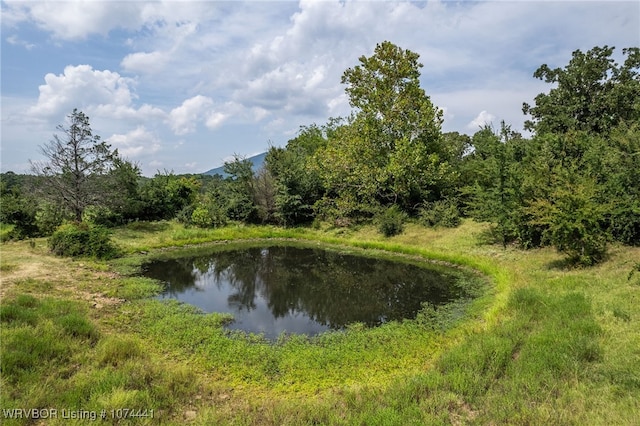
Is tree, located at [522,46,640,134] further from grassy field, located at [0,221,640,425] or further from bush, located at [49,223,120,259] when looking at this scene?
bush, located at [49,223,120,259]

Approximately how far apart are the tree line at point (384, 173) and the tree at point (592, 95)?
79 mm

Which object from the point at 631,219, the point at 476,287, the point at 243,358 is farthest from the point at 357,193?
the point at 243,358

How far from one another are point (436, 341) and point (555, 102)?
2913 centimetres

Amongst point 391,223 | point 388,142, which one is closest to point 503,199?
point 391,223

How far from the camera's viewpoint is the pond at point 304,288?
11117 mm

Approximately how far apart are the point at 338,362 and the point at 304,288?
6921 millimetres

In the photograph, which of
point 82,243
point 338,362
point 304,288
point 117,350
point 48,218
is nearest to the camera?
point 117,350

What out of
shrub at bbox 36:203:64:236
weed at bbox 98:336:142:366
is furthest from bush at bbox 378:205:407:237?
shrub at bbox 36:203:64:236

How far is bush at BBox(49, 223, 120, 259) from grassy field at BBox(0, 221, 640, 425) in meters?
4.76

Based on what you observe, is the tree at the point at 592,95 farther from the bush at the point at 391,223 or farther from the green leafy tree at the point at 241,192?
the green leafy tree at the point at 241,192

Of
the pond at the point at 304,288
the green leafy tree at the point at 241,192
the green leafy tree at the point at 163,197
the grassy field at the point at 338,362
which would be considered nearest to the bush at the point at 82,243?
the pond at the point at 304,288

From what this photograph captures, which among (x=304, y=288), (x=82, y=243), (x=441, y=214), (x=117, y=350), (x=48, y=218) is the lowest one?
(x=304, y=288)

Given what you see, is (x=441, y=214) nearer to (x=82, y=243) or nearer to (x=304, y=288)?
(x=304, y=288)

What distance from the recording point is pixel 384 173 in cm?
2455
